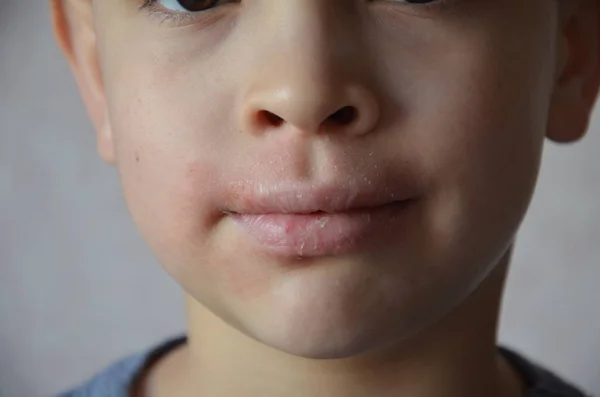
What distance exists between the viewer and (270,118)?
0.43m

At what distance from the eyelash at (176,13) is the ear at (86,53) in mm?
104

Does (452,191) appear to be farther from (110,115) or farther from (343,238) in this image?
(110,115)

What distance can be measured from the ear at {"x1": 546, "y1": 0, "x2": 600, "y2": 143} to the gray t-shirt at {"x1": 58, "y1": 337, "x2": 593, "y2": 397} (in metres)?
0.21

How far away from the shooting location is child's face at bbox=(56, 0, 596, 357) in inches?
16.9

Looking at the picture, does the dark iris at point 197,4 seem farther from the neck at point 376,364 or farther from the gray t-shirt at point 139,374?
the gray t-shirt at point 139,374

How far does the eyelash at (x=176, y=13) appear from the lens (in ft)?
1.55

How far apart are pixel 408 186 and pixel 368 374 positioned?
16 cm

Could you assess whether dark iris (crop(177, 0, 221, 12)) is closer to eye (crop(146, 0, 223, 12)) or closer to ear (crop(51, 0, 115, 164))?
eye (crop(146, 0, 223, 12))

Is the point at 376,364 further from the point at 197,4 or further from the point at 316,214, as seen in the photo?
the point at 197,4

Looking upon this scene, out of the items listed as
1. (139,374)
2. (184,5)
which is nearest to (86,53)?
(184,5)

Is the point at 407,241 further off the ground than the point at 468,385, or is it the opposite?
the point at 407,241

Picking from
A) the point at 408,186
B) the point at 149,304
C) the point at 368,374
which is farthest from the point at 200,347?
the point at 149,304

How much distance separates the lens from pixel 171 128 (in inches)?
18.6

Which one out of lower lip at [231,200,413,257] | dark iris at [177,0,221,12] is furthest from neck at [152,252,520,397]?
dark iris at [177,0,221,12]
